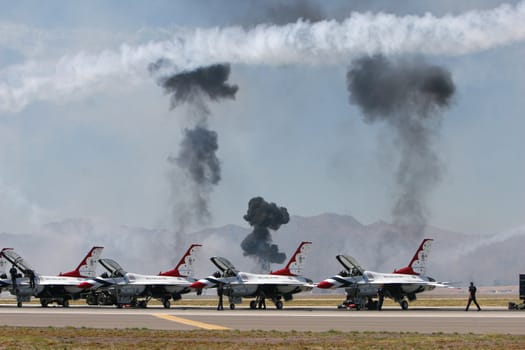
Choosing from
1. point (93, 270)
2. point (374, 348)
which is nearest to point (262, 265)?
point (93, 270)

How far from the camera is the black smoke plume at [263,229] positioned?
192 m

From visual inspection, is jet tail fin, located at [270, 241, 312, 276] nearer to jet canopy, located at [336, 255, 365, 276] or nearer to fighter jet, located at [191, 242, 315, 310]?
fighter jet, located at [191, 242, 315, 310]

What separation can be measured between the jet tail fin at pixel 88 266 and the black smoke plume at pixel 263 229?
111781mm

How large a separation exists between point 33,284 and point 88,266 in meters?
9.06

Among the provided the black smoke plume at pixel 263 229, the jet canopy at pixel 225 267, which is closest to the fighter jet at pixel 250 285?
the jet canopy at pixel 225 267

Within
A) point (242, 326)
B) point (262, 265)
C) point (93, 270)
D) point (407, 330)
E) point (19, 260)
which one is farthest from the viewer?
point (262, 265)

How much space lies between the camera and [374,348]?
28.9 metres

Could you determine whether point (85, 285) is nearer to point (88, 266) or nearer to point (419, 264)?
point (88, 266)

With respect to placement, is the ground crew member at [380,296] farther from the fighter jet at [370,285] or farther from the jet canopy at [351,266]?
the jet canopy at [351,266]

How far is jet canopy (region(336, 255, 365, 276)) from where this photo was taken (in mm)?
67000

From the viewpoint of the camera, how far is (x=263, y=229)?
7692 inches

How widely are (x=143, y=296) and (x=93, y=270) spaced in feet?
33.9

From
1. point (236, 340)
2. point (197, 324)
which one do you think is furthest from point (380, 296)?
point (236, 340)

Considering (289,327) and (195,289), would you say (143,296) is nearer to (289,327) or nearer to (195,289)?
(195,289)
